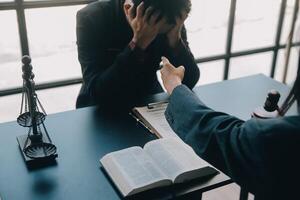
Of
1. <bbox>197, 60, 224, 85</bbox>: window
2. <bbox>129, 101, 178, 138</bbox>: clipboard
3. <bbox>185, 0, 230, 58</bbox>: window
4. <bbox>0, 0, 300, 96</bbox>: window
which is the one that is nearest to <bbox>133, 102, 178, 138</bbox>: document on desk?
<bbox>129, 101, 178, 138</bbox>: clipboard

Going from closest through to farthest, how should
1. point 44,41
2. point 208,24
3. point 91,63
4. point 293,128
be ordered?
point 293,128 → point 91,63 → point 44,41 → point 208,24

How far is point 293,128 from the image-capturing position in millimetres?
668

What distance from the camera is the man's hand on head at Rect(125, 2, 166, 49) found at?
1.36m

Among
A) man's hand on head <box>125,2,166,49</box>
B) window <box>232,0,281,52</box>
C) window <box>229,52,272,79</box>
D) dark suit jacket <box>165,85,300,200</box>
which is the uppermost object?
man's hand on head <box>125,2,166,49</box>

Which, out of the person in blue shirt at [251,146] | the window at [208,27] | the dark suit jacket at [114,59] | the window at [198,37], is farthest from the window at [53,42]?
the person in blue shirt at [251,146]

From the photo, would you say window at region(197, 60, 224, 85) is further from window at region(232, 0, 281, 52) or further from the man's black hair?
the man's black hair

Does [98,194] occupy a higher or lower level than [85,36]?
lower

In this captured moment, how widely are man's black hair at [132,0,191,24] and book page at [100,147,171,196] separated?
53cm

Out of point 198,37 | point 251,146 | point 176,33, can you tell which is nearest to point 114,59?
point 176,33

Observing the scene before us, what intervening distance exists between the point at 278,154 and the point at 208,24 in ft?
7.17

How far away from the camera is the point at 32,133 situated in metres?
1.17

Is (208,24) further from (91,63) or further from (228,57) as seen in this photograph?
(91,63)

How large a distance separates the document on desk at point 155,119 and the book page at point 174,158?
0.27ft

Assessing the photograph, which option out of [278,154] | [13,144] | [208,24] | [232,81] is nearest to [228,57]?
[208,24]
